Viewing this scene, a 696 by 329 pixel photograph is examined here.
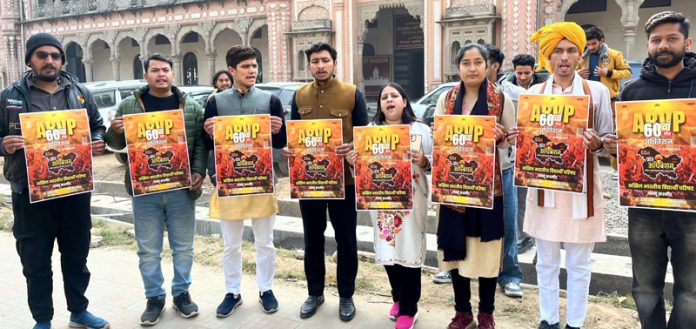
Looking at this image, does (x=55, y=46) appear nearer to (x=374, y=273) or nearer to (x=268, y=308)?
(x=268, y=308)

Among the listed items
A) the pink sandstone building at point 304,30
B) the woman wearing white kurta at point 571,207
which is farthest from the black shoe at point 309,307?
the pink sandstone building at point 304,30

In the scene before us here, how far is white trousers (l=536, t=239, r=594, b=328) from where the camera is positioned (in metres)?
3.22

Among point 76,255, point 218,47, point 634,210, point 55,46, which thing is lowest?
point 76,255

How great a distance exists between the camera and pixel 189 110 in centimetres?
394

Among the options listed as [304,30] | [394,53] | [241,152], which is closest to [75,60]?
[304,30]

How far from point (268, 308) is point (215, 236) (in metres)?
2.81

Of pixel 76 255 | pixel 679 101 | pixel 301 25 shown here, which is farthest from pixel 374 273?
pixel 301 25

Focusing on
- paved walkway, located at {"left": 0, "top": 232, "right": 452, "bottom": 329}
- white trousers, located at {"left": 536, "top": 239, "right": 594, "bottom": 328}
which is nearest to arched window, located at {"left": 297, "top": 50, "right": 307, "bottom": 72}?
paved walkway, located at {"left": 0, "top": 232, "right": 452, "bottom": 329}

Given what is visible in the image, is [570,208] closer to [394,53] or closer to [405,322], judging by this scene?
[405,322]

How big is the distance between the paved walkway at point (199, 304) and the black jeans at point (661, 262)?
1.31 metres

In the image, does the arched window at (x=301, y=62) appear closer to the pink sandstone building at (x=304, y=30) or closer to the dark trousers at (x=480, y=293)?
the pink sandstone building at (x=304, y=30)

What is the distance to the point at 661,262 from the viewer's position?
9.89 ft

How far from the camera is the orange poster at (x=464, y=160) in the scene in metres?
3.17

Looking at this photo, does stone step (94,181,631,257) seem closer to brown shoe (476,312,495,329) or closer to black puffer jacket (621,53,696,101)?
brown shoe (476,312,495,329)
